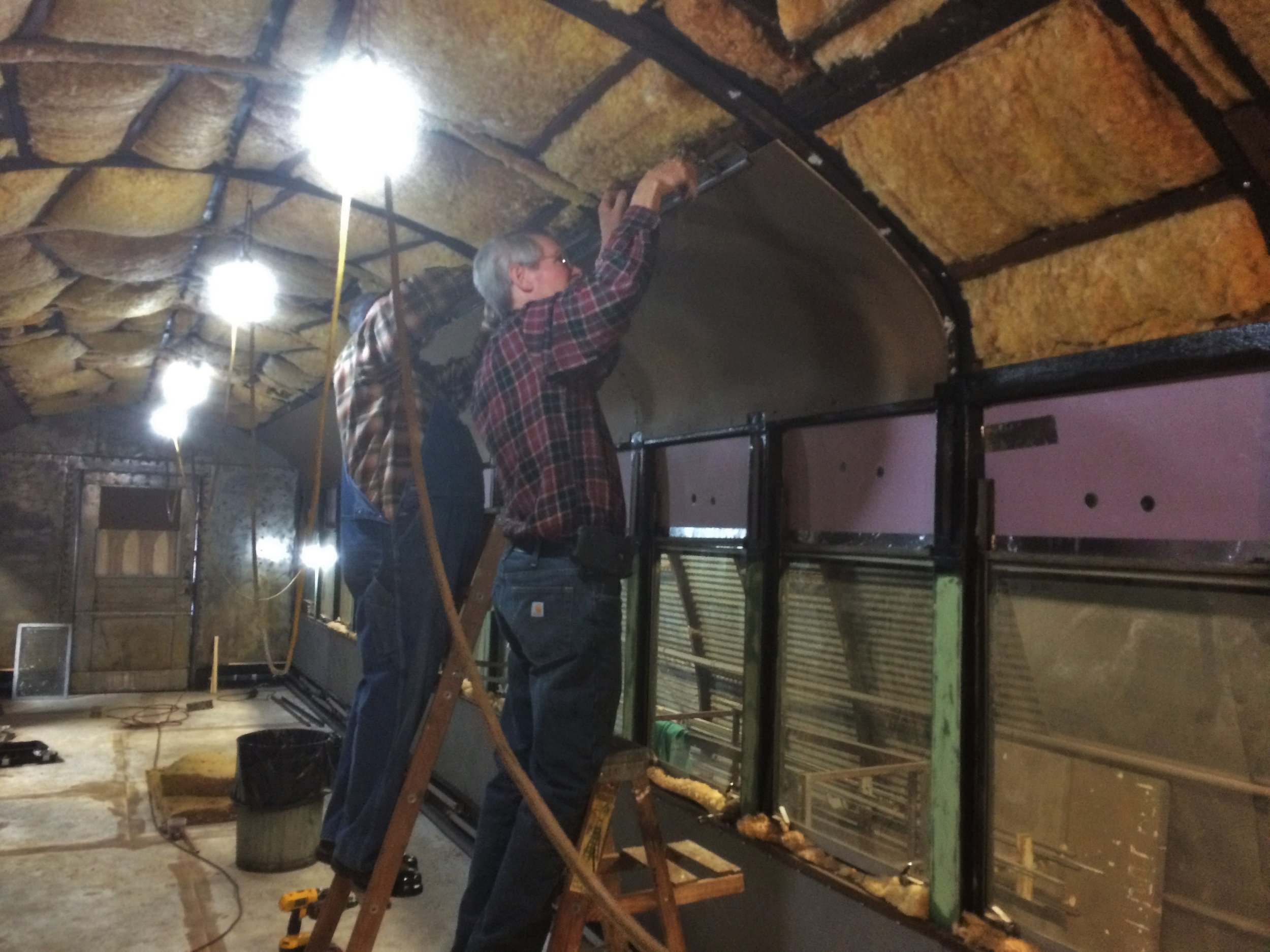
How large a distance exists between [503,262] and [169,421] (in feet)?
20.4

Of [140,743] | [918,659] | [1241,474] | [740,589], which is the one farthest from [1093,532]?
[140,743]

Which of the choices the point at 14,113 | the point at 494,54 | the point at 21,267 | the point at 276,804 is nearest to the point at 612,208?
the point at 494,54

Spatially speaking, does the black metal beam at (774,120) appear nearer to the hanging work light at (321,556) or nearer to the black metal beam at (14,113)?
the black metal beam at (14,113)

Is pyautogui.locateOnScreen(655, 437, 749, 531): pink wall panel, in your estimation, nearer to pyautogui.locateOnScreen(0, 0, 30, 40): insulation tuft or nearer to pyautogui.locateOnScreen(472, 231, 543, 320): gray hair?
pyautogui.locateOnScreen(472, 231, 543, 320): gray hair

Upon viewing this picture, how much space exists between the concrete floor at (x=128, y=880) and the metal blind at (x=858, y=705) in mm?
1536

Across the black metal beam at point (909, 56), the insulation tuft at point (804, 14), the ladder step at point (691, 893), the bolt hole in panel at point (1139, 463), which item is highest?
the insulation tuft at point (804, 14)

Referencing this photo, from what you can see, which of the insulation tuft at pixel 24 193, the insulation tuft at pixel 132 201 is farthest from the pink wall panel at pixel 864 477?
the insulation tuft at pixel 24 193

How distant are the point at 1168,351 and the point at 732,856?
1766mm

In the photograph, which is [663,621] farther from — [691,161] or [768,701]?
[691,161]

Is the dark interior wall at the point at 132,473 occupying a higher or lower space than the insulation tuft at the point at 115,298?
lower

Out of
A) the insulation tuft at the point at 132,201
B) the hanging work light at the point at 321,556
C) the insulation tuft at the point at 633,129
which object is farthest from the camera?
the hanging work light at the point at 321,556

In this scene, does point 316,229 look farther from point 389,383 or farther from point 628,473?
point 628,473

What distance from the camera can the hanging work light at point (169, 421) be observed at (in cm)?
695

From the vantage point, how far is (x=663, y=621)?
3.25 meters
